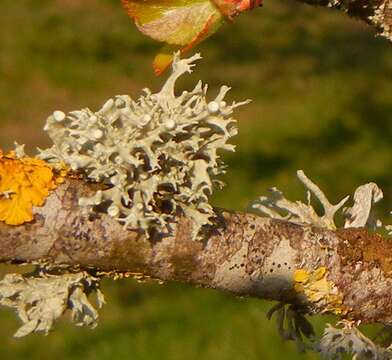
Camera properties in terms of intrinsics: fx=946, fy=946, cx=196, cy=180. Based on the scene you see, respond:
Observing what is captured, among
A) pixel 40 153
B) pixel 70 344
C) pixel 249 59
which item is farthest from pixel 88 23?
pixel 40 153

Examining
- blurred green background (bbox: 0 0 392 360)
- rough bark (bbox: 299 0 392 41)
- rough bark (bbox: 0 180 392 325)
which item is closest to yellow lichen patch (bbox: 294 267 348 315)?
rough bark (bbox: 0 180 392 325)

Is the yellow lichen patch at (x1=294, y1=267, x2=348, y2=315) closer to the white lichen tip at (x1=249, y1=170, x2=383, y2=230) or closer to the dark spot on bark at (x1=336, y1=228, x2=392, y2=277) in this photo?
the dark spot on bark at (x1=336, y1=228, x2=392, y2=277)

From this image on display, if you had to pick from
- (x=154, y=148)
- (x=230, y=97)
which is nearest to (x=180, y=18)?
(x=154, y=148)

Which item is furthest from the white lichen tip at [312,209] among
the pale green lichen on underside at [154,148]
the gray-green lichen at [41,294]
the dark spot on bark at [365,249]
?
the gray-green lichen at [41,294]

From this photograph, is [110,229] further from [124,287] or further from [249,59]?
[249,59]

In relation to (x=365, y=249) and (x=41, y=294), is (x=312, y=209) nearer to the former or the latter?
(x=365, y=249)
